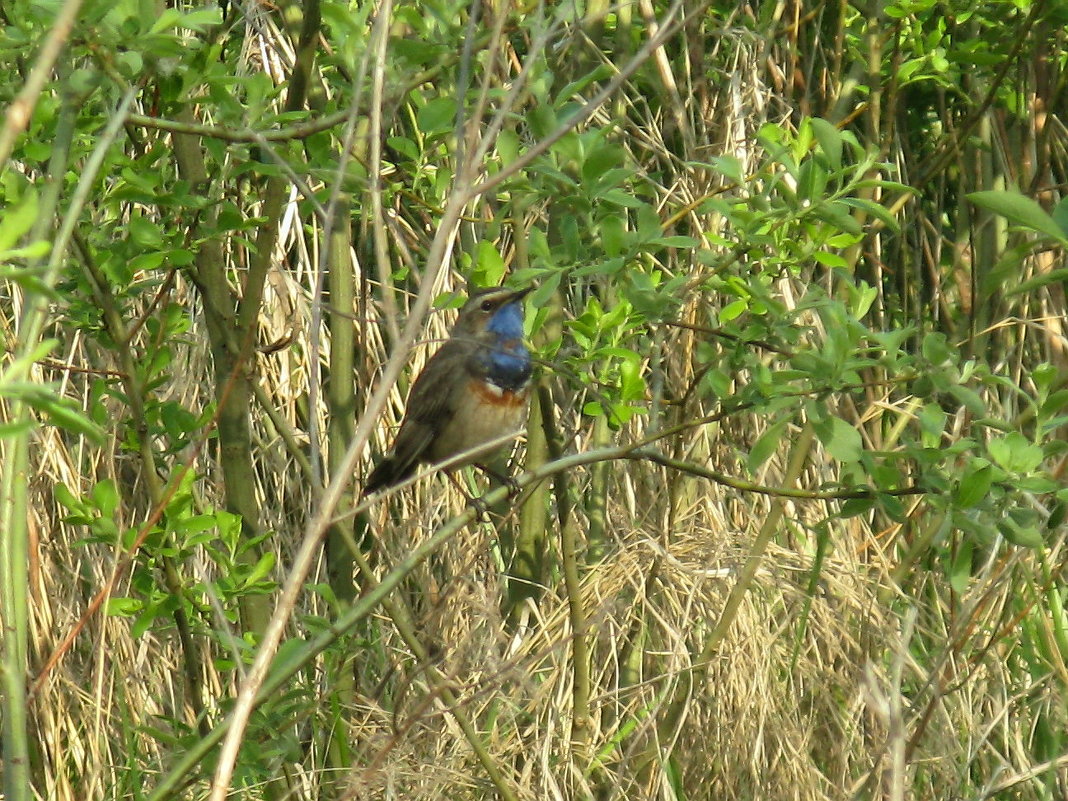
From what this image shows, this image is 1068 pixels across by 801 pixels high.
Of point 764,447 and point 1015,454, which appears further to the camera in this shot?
point 764,447

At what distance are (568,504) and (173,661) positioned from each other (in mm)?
1322

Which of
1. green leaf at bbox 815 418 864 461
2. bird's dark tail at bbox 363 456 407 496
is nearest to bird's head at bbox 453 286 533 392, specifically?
bird's dark tail at bbox 363 456 407 496

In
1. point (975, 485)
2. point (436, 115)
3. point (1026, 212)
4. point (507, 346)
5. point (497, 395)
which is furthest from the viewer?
point (497, 395)

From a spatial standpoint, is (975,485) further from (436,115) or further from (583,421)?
Answer: (583,421)

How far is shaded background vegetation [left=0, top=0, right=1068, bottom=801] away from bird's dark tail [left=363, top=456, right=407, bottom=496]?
152 millimetres

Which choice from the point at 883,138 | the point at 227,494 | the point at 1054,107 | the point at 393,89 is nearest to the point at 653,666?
the point at 227,494

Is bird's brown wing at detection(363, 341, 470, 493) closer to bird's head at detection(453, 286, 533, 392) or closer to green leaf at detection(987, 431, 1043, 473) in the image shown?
bird's head at detection(453, 286, 533, 392)

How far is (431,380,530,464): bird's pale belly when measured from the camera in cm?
384

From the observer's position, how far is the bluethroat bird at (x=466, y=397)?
3762 mm

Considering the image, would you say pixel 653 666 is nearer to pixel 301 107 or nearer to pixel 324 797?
pixel 324 797

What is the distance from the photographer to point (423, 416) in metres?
4.00

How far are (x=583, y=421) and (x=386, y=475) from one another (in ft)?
2.28

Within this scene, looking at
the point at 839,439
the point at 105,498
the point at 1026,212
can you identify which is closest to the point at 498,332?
the point at 105,498

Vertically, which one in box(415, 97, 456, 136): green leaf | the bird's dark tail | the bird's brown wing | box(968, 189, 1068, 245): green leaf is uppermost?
box(415, 97, 456, 136): green leaf
